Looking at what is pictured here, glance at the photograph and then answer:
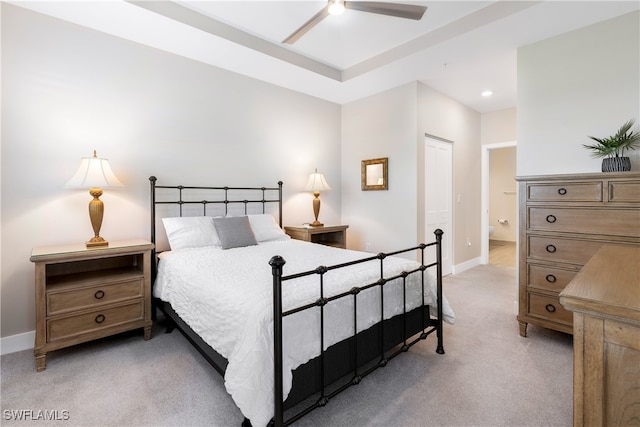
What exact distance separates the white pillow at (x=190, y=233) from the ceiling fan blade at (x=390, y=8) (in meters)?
2.34

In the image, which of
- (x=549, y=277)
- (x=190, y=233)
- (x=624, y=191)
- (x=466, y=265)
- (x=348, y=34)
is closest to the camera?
(x=624, y=191)

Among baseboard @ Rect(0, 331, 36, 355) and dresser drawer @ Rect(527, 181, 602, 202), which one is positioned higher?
dresser drawer @ Rect(527, 181, 602, 202)

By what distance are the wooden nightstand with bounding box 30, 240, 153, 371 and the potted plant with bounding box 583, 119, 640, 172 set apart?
386 cm

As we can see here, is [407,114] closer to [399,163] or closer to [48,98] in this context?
[399,163]

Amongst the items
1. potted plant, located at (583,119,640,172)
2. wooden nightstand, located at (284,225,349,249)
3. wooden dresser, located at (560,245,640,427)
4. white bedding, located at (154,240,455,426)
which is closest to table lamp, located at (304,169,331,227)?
wooden nightstand, located at (284,225,349,249)

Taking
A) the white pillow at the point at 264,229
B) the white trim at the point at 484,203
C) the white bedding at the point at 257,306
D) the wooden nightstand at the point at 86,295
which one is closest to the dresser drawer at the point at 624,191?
the white bedding at the point at 257,306

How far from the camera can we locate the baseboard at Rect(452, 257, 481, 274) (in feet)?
15.6

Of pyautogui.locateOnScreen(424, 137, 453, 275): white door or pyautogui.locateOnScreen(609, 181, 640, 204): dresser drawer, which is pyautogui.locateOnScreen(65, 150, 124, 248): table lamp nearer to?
pyautogui.locateOnScreen(424, 137, 453, 275): white door

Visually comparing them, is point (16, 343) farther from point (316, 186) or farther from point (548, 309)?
point (548, 309)

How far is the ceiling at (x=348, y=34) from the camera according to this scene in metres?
2.51

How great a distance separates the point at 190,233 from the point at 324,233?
76.9 inches

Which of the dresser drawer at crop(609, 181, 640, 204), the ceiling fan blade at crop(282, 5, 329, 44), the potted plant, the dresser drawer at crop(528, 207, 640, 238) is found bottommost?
the dresser drawer at crop(528, 207, 640, 238)

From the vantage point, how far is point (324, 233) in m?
4.35

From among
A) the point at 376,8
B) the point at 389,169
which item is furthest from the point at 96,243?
the point at 389,169
